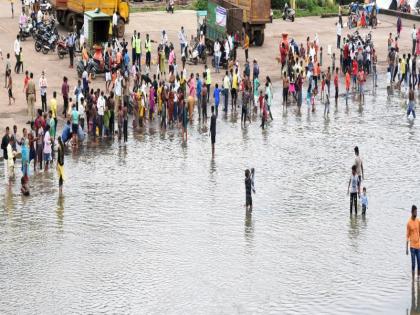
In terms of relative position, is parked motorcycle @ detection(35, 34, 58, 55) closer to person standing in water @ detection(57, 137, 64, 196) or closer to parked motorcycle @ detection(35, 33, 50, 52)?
parked motorcycle @ detection(35, 33, 50, 52)

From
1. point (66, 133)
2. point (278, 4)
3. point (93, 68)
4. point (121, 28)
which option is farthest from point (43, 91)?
point (278, 4)

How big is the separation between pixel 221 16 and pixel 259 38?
3299 millimetres

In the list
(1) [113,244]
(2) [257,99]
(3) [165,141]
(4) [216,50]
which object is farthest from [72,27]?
(1) [113,244]

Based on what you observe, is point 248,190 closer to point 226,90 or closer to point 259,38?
point 226,90

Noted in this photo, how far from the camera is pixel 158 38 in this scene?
53.3 m

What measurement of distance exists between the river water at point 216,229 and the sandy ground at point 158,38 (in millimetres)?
6049

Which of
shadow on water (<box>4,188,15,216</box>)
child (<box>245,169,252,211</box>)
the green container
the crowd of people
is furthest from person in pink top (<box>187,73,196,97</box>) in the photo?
child (<box>245,169,252,211</box>)

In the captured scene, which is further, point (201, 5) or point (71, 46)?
point (201, 5)

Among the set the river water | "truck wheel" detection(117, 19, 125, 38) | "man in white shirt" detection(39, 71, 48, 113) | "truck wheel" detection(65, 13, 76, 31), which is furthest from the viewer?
"truck wheel" detection(65, 13, 76, 31)

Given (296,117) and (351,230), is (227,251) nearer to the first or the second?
(351,230)

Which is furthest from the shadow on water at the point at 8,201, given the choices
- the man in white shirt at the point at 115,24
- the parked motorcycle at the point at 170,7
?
the parked motorcycle at the point at 170,7

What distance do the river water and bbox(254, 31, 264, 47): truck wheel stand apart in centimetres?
1416

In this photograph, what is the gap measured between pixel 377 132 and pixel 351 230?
1051 cm

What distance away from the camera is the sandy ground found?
41566mm
